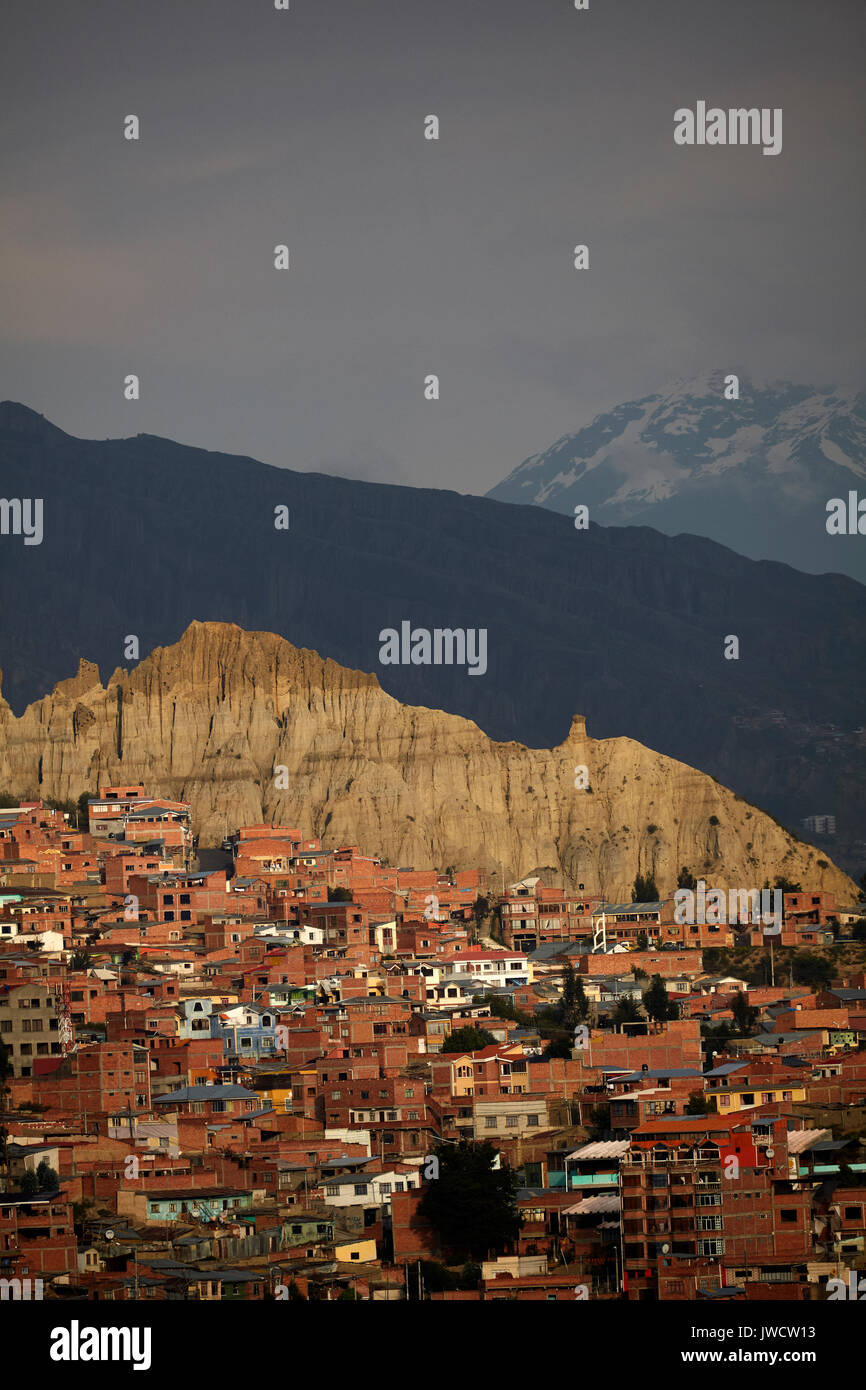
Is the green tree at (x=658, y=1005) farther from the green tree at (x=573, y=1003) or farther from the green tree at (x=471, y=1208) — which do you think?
the green tree at (x=471, y=1208)

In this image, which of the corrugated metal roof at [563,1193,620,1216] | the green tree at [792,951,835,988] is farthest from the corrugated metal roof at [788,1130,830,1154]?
the green tree at [792,951,835,988]

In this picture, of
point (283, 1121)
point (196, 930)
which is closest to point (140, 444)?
point (196, 930)

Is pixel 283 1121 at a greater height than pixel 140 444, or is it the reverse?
pixel 140 444

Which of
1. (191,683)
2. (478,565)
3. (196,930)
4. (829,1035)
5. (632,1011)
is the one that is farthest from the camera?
(478,565)
